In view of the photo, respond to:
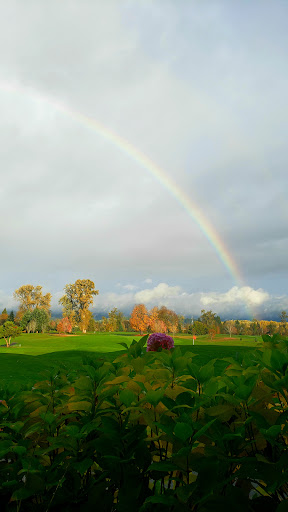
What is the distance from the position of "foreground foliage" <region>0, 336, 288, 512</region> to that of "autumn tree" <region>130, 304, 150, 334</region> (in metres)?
81.9

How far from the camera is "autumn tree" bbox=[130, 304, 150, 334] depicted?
8250 cm

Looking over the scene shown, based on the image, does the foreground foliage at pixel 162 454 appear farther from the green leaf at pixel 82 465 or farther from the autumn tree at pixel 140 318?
the autumn tree at pixel 140 318

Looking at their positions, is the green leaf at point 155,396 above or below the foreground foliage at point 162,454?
above

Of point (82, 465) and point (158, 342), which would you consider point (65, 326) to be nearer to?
point (158, 342)

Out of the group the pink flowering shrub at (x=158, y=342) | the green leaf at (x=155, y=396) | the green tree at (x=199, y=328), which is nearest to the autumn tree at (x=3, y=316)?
the green tree at (x=199, y=328)

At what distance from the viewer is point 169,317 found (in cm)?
8781

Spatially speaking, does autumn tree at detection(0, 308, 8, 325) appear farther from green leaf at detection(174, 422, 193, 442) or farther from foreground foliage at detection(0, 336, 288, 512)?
green leaf at detection(174, 422, 193, 442)

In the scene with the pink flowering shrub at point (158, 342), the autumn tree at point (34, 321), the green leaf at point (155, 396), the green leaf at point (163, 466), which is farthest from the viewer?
A: the autumn tree at point (34, 321)

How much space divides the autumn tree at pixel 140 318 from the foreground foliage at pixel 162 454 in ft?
269

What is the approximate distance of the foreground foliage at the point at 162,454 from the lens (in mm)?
1054

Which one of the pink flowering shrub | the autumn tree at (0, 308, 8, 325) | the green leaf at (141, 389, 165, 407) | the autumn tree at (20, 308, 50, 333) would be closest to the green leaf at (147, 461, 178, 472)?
the green leaf at (141, 389, 165, 407)

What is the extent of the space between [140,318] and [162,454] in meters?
85.0

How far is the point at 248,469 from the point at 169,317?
290ft

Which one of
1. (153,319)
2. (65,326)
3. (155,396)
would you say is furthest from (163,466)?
(65,326)
